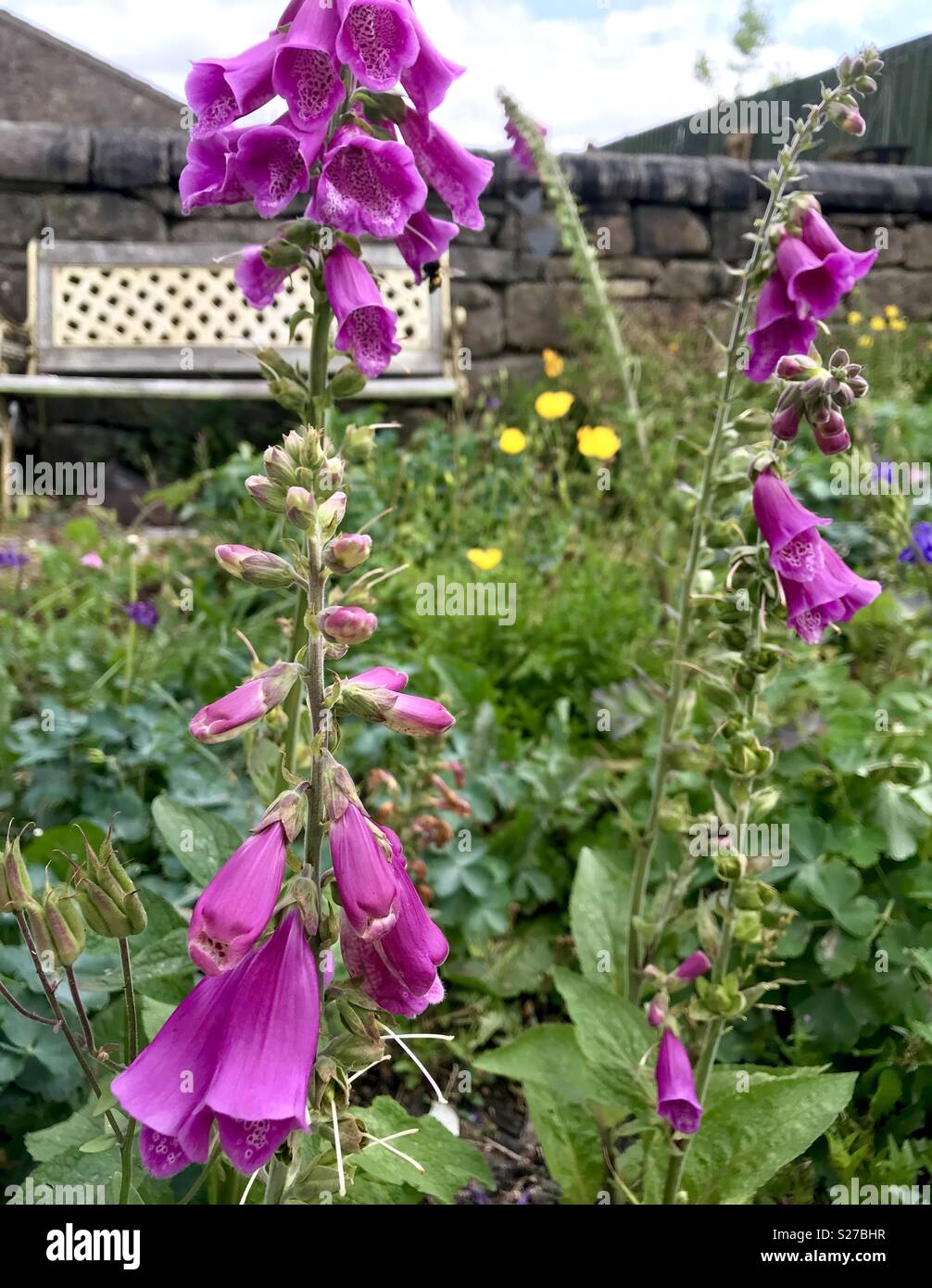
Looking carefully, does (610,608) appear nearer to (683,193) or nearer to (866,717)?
(866,717)

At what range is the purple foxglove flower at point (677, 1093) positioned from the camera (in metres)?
1.09

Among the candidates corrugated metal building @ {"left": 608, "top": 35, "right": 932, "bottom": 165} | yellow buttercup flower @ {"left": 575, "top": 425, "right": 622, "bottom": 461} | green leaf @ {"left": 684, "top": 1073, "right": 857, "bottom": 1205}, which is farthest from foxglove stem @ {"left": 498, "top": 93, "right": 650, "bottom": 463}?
corrugated metal building @ {"left": 608, "top": 35, "right": 932, "bottom": 165}

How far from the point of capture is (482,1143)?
1637 mm

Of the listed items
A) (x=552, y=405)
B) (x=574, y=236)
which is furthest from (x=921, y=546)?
(x=552, y=405)

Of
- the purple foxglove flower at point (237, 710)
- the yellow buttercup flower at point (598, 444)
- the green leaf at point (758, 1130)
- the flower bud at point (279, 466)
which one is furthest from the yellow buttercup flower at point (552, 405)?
the purple foxglove flower at point (237, 710)

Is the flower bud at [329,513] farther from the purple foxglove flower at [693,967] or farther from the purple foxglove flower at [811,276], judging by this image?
the purple foxglove flower at [693,967]

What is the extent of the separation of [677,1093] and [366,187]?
3.40 feet

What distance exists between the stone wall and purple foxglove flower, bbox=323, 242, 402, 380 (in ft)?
14.8

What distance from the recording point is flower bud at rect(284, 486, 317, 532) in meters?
0.76

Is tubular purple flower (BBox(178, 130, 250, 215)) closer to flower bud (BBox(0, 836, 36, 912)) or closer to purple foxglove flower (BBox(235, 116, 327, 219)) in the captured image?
purple foxglove flower (BBox(235, 116, 327, 219))

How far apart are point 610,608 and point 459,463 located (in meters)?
1.50

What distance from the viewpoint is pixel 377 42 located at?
993mm

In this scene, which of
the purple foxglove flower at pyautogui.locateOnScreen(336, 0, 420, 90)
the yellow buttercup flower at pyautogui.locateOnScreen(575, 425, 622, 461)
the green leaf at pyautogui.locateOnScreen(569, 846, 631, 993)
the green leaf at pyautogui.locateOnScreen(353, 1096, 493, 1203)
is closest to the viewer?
the purple foxglove flower at pyautogui.locateOnScreen(336, 0, 420, 90)
